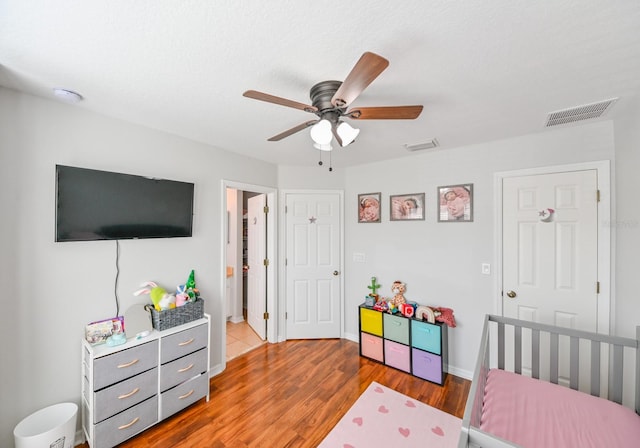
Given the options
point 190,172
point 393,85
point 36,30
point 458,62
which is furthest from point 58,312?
point 458,62

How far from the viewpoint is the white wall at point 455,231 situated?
2258 mm

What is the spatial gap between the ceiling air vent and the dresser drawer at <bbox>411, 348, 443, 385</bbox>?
92.2 inches

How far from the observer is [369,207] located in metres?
3.37

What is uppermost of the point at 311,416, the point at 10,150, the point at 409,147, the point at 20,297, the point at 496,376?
the point at 409,147

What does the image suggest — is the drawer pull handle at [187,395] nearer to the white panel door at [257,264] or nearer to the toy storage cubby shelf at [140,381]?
the toy storage cubby shelf at [140,381]

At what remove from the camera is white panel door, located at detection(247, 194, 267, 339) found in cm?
345

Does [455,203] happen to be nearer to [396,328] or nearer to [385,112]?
[396,328]

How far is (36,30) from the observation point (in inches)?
43.4

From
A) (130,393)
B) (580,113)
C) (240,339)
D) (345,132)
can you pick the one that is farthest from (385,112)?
(240,339)

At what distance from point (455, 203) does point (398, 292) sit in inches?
48.1

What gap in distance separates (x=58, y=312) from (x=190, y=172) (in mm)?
1458

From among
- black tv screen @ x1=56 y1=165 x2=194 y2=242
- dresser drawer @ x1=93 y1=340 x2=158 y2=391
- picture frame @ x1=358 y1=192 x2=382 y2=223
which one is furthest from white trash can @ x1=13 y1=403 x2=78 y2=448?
picture frame @ x1=358 y1=192 x2=382 y2=223

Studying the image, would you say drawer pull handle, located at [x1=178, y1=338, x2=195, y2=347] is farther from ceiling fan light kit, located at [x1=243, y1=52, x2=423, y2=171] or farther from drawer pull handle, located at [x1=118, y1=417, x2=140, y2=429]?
ceiling fan light kit, located at [x1=243, y1=52, x2=423, y2=171]

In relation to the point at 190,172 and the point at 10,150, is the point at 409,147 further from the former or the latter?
the point at 10,150
